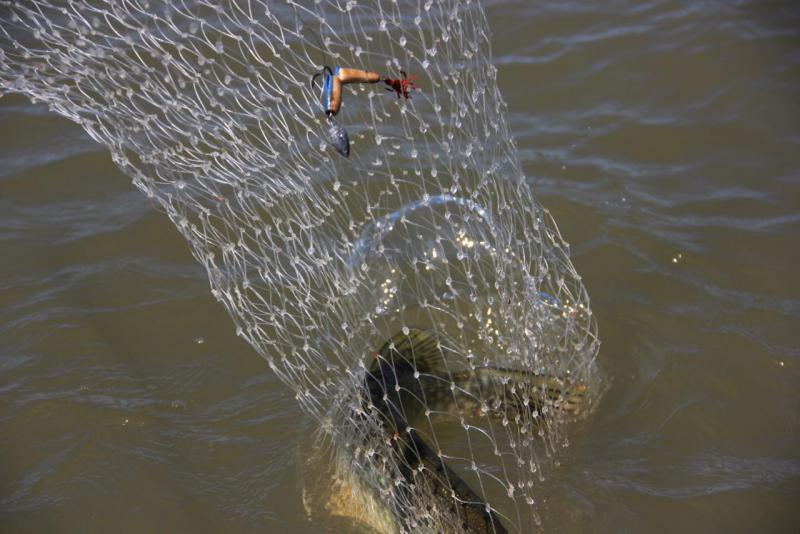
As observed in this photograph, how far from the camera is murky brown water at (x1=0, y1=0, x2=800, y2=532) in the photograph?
4379 millimetres

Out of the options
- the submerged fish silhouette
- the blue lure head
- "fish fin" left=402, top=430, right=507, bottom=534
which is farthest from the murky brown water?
the blue lure head

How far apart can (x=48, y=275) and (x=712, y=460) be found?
4218 millimetres

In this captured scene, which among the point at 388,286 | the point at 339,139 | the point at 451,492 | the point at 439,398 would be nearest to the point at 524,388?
the point at 439,398

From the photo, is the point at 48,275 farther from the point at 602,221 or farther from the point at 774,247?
the point at 774,247

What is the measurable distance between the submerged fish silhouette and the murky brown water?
18.5 inches

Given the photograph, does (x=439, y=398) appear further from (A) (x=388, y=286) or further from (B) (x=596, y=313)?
(B) (x=596, y=313)

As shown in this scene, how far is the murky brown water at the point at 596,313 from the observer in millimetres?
4379

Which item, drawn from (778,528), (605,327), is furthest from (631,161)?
(778,528)

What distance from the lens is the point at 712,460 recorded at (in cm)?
453

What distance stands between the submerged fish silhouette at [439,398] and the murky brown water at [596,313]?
470mm

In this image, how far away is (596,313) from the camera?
5.23m

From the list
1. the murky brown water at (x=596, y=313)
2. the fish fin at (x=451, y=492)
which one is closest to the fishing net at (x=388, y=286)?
the fish fin at (x=451, y=492)

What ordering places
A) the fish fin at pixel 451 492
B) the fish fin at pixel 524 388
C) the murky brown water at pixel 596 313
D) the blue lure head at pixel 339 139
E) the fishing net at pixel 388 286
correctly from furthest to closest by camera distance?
the murky brown water at pixel 596 313
the fish fin at pixel 524 388
the fish fin at pixel 451 492
the fishing net at pixel 388 286
the blue lure head at pixel 339 139

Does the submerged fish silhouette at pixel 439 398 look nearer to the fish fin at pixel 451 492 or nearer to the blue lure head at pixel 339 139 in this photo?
the fish fin at pixel 451 492
